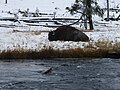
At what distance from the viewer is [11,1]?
8419 centimetres

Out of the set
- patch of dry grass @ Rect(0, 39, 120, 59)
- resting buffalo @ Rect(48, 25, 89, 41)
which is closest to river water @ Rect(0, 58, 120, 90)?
patch of dry grass @ Rect(0, 39, 120, 59)

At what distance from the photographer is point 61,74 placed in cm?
1780

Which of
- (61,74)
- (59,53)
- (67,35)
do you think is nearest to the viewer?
(61,74)

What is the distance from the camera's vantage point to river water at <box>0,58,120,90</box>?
15016 millimetres

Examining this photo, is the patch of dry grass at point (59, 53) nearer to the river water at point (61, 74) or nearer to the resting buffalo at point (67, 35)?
Answer: the river water at point (61, 74)

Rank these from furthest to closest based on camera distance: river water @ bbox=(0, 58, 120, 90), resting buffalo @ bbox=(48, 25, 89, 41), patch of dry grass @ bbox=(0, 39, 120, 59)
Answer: resting buffalo @ bbox=(48, 25, 89, 41) < patch of dry grass @ bbox=(0, 39, 120, 59) < river water @ bbox=(0, 58, 120, 90)

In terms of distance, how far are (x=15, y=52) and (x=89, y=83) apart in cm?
821

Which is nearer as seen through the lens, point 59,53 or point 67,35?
point 59,53

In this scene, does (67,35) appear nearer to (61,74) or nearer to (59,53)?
(59,53)

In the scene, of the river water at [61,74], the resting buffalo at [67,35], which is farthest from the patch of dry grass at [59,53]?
the resting buffalo at [67,35]

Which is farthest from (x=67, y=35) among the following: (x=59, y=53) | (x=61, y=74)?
(x=61, y=74)

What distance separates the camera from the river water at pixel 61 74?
1502 centimetres

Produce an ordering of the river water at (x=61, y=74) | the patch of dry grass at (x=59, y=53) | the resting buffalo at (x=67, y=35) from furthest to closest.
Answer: the resting buffalo at (x=67, y=35) → the patch of dry grass at (x=59, y=53) → the river water at (x=61, y=74)

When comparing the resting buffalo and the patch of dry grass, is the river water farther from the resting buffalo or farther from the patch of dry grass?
the resting buffalo
